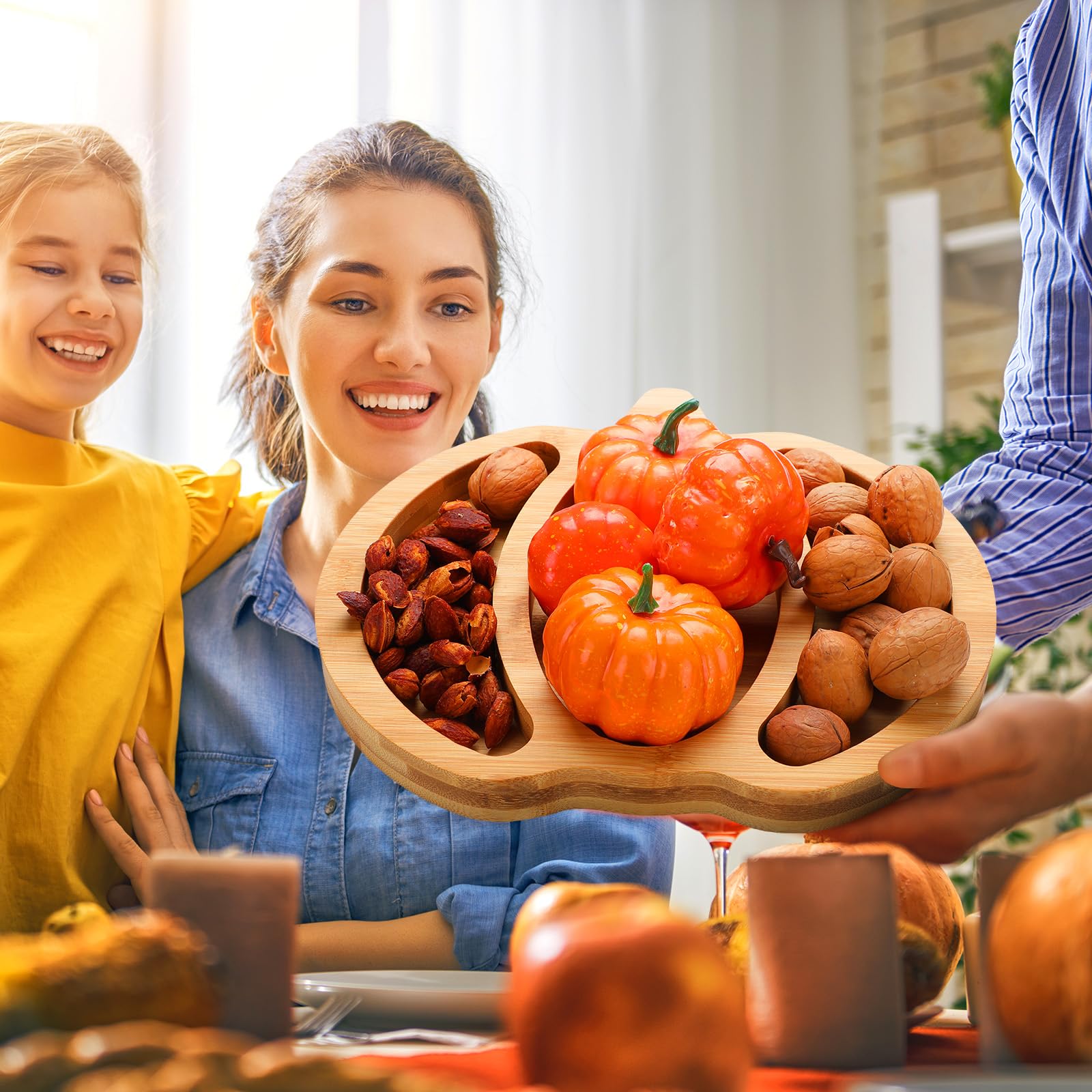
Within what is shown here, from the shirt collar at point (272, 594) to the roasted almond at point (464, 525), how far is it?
0.43 meters

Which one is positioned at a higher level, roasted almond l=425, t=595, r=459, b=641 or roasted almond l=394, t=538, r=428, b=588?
roasted almond l=394, t=538, r=428, b=588

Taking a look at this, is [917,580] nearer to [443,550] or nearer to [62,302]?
[443,550]

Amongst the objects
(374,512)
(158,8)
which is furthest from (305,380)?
(158,8)

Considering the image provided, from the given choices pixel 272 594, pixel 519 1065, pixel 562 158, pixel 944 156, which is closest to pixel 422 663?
pixel 519 1065

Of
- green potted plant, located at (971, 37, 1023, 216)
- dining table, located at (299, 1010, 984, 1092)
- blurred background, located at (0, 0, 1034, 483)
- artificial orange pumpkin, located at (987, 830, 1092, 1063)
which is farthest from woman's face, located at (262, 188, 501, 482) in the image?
green potted plant, located at (971, 37, 1023, 216)

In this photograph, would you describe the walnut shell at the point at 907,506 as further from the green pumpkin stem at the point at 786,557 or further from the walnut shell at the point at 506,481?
the walnut shell at the point at 506,481

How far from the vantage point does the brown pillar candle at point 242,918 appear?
42cm

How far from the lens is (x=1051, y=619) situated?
1.13m

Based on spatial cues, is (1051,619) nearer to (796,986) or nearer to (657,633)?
(657,633)

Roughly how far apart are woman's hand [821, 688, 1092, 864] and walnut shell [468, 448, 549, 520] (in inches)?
14.5

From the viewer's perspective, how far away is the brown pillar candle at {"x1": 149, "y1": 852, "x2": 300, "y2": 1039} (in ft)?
1.39

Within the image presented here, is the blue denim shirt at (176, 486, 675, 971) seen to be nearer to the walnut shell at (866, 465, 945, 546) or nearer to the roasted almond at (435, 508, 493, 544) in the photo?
the roasted almond at (435, 508, 493, 544)

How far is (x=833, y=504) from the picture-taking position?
2.83 ft

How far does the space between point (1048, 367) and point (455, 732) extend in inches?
30.5
